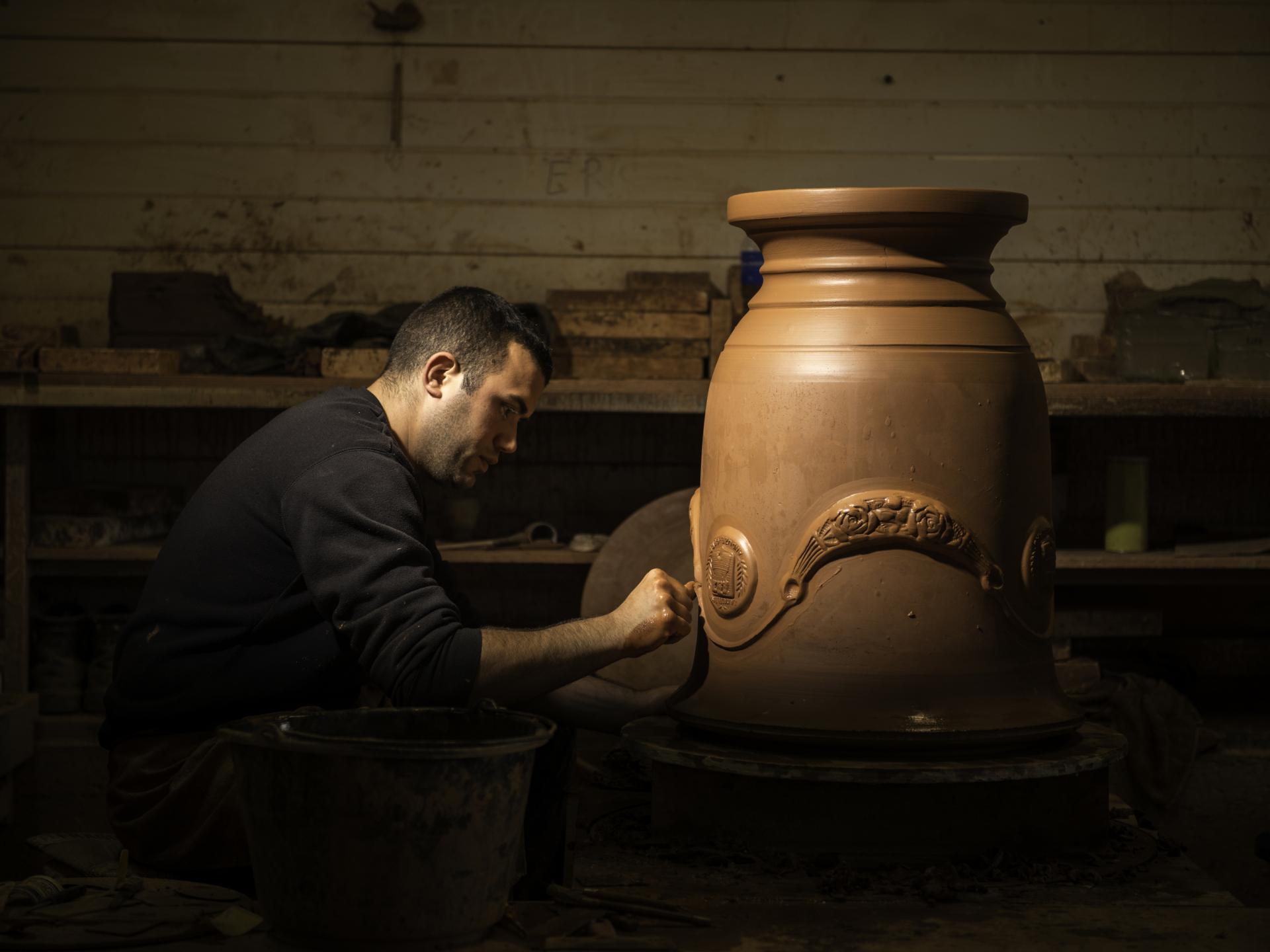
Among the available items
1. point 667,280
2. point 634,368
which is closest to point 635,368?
point 634,368

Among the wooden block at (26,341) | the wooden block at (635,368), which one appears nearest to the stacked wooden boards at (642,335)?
the wooden block at (635,368)

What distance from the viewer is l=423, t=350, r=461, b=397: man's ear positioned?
2861 millimetres

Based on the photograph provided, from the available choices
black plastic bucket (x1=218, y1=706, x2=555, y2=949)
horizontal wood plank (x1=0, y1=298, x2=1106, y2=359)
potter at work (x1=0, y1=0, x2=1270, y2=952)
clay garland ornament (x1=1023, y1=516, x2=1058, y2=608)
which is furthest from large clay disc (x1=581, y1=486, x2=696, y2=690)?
black plastic bucket (x1=218, y1=706, x2=555, y2=949)

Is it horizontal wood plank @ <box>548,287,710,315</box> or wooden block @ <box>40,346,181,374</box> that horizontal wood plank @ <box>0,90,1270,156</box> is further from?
wooden block @ <box>40,346,181,374</box>

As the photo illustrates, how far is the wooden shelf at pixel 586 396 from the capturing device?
14.2 feet

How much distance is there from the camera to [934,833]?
8.61ft

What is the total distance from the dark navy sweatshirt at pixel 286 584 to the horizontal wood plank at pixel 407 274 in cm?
216

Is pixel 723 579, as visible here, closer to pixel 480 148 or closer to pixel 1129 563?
pixel 1129 563

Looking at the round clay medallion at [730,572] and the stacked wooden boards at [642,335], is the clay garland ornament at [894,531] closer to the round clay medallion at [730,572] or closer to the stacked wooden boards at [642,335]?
the round clay medallion at [730,572]

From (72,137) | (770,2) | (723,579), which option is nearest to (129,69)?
(72,137)

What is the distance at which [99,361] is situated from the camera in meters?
4.45

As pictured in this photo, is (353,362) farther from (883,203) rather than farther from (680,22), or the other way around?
(883,203)

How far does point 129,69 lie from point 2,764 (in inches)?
91.6

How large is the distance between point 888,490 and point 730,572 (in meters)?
0.35
